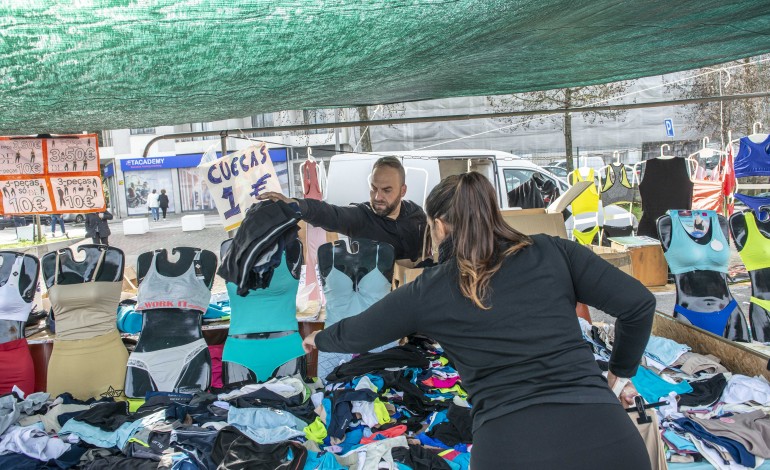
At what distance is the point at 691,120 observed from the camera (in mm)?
18781

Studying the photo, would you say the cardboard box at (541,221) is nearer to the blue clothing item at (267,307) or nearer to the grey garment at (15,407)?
the blue clothing item at (267,307)

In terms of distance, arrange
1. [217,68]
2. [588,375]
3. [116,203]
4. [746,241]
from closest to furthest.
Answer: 1. [588,375]
2. [217,68]
3. [746,241]
4. [116,203]

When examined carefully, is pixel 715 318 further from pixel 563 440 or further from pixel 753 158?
pixel 753 158

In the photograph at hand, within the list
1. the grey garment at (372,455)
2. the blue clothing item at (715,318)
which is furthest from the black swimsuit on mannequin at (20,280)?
the blue clothing item at (715,318)

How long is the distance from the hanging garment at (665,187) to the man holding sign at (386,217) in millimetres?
5223

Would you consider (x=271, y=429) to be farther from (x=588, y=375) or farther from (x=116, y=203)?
(x=116, y=203)

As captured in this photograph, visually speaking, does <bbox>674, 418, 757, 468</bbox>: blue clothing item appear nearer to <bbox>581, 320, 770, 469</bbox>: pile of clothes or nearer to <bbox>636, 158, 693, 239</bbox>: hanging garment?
<bbox>581, 320, 770, 469</bbox>: pile of clothes

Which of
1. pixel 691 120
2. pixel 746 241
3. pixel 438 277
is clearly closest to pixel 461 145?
pixel 691 120

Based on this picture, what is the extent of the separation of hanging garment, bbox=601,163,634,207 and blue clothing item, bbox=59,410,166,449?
8.29 metres

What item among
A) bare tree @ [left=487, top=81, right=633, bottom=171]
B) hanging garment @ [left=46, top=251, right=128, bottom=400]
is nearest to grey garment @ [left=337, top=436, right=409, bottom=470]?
hanging garment @ [left=46, top=251, right=128, bottom=400]

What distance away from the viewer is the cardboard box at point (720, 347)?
10.3ft

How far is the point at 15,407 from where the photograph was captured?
3084 mm

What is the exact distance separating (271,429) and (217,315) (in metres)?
1.99

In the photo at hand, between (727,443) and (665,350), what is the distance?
0.97 meters
